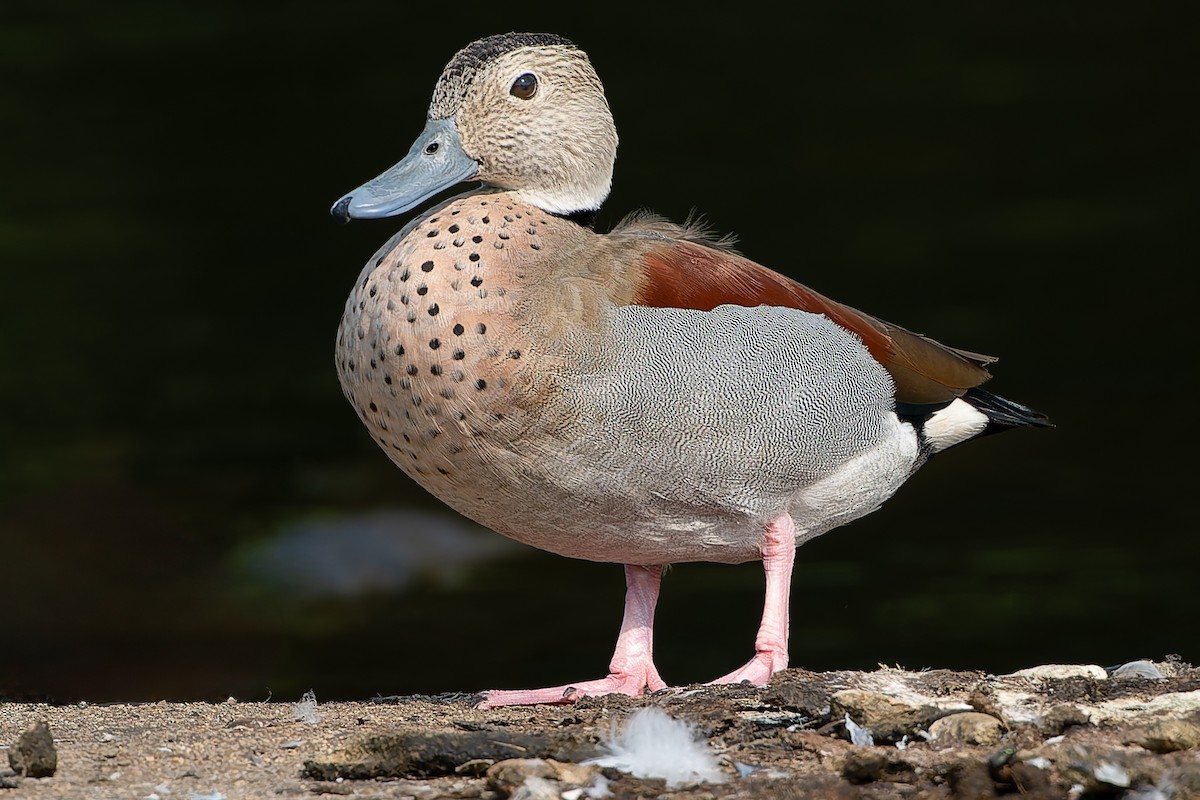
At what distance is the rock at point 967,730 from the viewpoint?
357cm

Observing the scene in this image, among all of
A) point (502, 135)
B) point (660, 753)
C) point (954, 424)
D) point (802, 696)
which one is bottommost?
point (660, 753)

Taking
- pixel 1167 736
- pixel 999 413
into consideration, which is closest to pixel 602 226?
pixel 999 413

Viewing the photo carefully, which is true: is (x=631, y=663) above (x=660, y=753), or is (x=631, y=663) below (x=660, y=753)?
above

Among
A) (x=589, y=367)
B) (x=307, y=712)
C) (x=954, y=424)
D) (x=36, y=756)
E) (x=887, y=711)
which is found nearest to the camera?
(x=36, y=756)

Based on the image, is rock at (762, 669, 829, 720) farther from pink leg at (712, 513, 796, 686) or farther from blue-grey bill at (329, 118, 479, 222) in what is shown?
blue-grey bill at (329, 118, 479, 222)

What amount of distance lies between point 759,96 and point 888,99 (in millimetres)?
884

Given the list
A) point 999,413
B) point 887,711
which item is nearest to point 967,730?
point 887,711

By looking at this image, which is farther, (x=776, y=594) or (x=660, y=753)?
(x=776, y=594)

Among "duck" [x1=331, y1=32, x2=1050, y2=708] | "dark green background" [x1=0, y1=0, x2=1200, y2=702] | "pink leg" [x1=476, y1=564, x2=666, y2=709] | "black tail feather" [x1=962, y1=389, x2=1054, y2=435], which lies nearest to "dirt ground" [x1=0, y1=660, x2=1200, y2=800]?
"pink leg" [x1=476, y1=564, x2=666, y2=709]

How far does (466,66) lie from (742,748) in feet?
7.22

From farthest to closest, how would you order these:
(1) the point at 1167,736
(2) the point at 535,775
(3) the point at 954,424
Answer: (3) the point at 954,424, (1) the point at 1167,736, (2) the point at 535,775

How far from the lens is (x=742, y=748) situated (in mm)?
3656

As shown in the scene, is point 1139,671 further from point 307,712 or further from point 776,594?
point 307,712

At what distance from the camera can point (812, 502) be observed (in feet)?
16.1
